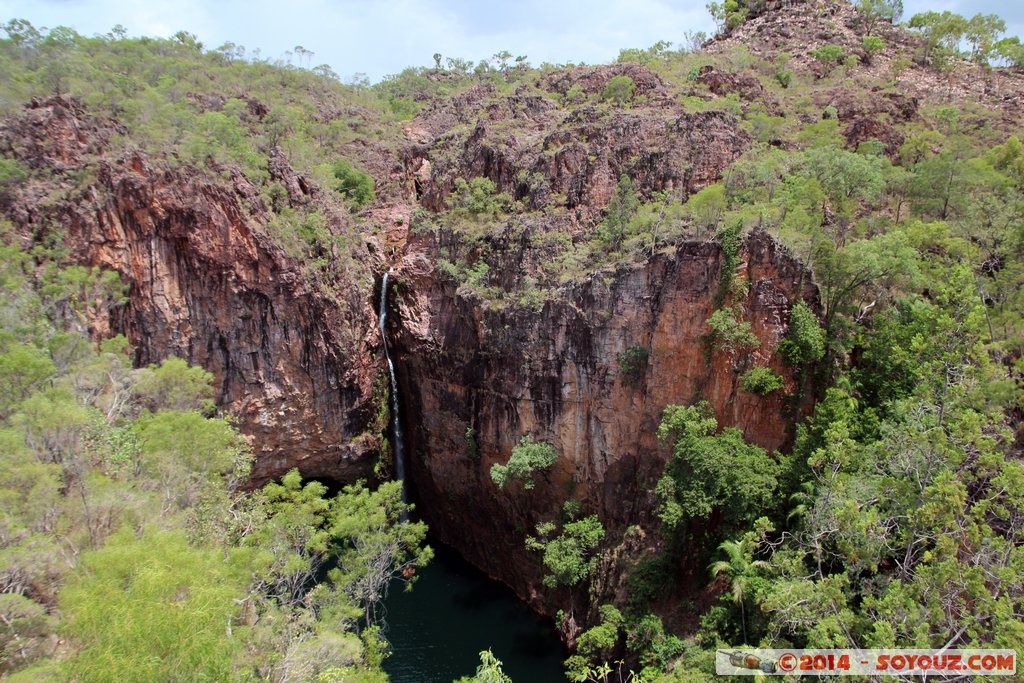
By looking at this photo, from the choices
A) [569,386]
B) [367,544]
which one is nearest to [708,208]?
[569,386]

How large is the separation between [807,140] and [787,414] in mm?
14938

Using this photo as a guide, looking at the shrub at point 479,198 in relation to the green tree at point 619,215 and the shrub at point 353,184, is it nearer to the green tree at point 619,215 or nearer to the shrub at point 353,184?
the green tree at point 619,215

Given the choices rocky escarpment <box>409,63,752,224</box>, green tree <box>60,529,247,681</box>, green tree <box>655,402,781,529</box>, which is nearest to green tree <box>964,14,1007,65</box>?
rocky escarpment <box>409,63,752,224</box>

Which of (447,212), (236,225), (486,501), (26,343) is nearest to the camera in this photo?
(26,343)

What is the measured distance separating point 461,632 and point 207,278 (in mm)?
16223

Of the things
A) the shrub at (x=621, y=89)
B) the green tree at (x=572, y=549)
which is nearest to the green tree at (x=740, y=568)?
the green tree at (x=572, y=549)

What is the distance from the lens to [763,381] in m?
17.2

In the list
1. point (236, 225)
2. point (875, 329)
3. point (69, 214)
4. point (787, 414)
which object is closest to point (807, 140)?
point (875, 329)

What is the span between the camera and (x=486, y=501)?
24797mm

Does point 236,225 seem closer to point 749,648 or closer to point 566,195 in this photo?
point 566,195

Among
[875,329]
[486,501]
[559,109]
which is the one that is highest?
[559,109]

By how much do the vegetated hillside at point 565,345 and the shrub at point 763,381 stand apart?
24cm

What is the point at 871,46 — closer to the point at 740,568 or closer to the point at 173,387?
the point at 740,568

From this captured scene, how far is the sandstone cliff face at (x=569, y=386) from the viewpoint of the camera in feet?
58.4
